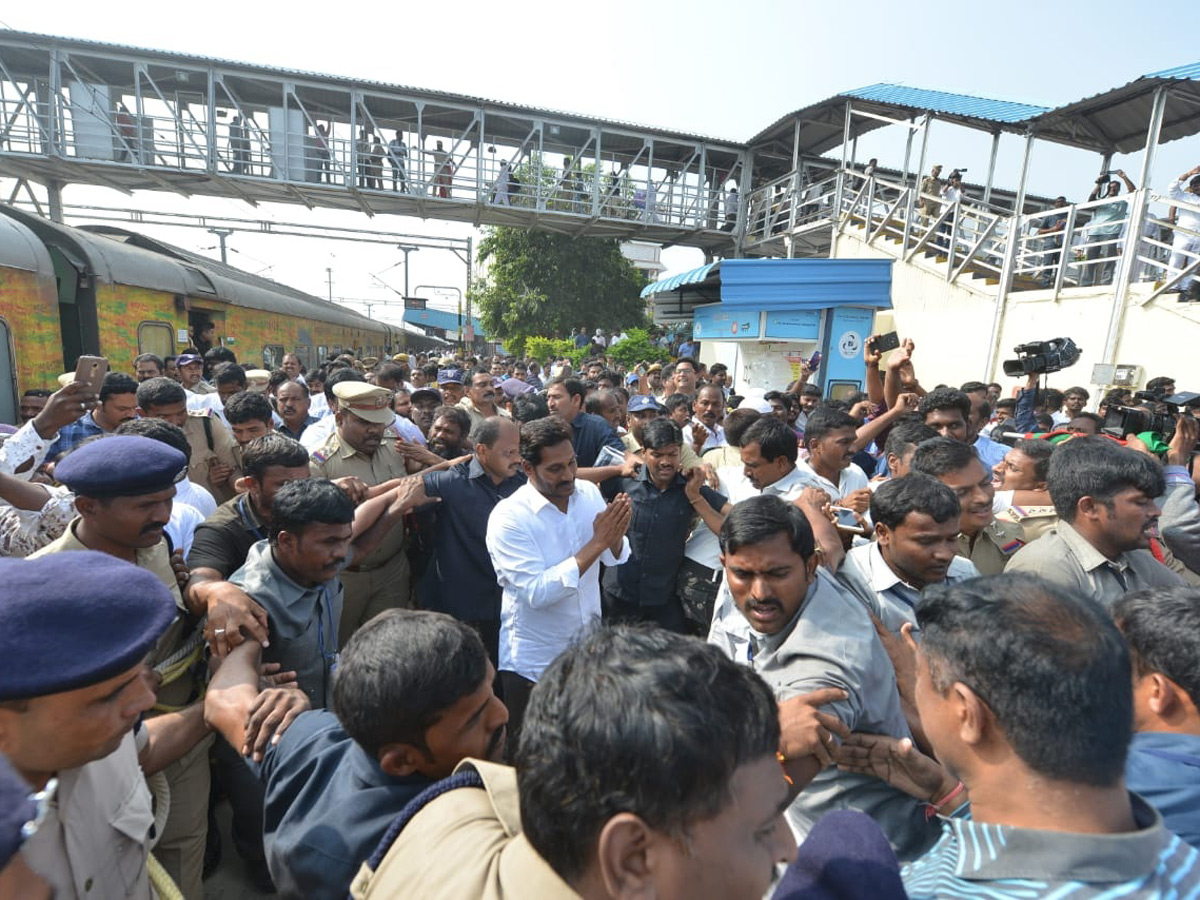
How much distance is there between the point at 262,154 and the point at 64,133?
434cm

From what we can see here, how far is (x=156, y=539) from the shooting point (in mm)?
2156

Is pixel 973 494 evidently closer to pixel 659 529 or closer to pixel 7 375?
pixel 659 529

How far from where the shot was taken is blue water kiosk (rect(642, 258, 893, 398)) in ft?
33.7

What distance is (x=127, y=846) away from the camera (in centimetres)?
145

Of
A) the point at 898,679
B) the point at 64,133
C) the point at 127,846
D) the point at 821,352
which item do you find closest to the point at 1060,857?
the point at 898,679

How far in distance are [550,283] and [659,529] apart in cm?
2074

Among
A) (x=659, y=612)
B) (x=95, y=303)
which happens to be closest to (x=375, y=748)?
(x=659, y=612)

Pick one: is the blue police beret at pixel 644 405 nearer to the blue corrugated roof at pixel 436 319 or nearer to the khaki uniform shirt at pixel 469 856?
the khaki uniform shirt at pixel 469 856

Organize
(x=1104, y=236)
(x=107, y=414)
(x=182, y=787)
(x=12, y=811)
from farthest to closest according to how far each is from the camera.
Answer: (x=1104, y=236)
(x=107, y=414)
(x=182, y=787)
(x=12, y=811)

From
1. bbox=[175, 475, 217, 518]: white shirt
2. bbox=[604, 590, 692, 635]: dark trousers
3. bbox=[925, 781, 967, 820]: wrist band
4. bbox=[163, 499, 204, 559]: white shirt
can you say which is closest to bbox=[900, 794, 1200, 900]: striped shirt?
bbox=[925, 781, 967, 820]: wrist band

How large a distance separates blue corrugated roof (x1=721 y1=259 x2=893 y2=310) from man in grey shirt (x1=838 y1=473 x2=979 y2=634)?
28.7 ft

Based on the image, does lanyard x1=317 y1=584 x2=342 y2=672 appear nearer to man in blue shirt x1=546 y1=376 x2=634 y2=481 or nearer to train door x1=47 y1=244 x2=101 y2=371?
man in blue shirt x1=546 y1=376 x2=634 y2=481

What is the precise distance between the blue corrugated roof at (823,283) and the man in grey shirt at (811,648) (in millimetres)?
9182

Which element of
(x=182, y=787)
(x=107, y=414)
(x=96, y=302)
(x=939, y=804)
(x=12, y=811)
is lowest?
(x=182, y=787)
